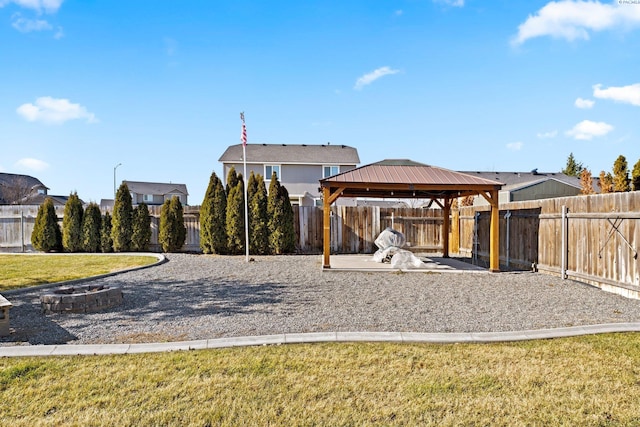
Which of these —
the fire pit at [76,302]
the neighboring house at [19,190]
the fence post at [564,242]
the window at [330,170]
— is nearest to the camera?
the fire pit at [76,302]

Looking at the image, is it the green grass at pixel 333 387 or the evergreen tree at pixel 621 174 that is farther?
the evergreen tree at pixel 621 174

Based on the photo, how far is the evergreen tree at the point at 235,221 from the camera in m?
14.3

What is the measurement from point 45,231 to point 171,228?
5.12 meters

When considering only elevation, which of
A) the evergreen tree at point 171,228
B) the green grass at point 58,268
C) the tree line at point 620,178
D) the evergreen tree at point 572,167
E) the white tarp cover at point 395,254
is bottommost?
the green grass at point 58,268

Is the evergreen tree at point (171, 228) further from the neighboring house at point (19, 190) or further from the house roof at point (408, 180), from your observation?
the neighboring house at point (19, 190)

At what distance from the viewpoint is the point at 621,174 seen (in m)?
16.5

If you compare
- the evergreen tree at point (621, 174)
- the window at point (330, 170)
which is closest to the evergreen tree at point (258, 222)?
the window at point (330, 170)

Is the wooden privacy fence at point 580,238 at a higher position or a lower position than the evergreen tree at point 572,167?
lower

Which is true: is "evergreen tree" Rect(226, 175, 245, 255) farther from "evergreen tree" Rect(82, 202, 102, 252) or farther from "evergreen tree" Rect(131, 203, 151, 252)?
"evergreen tree" Rect(82, 202, 102, 252)

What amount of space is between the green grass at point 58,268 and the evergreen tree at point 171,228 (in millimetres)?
1613

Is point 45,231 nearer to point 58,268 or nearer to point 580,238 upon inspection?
point 58,268

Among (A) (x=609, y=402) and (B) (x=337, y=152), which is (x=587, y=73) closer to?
(A) (x=609, y=402)

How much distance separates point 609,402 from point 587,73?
10.1 m

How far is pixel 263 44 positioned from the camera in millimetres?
10859
